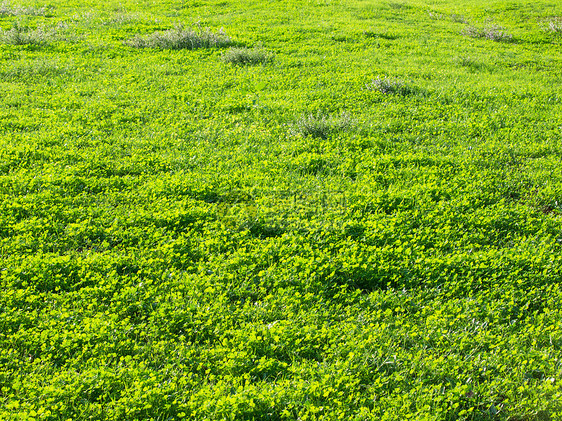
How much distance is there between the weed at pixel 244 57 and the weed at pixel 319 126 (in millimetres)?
5263

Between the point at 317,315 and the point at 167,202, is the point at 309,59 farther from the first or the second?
the point at 317,315

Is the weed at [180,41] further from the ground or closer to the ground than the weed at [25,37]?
closer to the ground

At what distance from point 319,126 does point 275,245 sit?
3953 mm

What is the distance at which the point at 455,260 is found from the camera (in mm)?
5883

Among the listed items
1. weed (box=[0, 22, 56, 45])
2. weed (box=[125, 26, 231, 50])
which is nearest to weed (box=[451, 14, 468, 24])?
weed (box=[125, 26, 231, 50])

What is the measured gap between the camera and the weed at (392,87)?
11.9m

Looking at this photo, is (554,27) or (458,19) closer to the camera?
(554,27)

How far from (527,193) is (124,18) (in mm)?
17238

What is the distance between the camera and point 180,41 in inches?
605

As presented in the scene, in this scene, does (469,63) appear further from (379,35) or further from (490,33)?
(490,33)

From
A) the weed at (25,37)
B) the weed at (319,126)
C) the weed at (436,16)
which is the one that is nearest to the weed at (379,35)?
the weed at (436,16)

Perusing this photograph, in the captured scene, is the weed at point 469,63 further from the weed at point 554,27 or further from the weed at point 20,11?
the weed at point 20,11

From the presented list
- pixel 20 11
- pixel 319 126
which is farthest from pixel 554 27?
pixel 20 11

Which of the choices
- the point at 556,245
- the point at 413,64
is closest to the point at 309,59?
the point at 413,64
